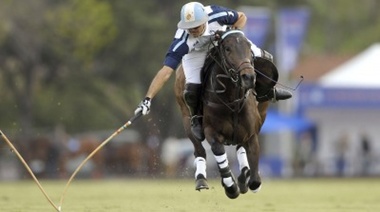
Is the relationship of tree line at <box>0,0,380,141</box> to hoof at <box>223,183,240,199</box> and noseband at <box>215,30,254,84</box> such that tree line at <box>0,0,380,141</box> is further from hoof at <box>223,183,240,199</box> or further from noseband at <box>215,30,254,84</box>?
noseband at <box>215,30,254,84</box>

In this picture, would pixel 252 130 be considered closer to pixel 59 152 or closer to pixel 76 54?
pixel 59 152

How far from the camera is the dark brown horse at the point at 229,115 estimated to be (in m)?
14.3

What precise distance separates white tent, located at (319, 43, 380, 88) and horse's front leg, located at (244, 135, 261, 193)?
2333 cm

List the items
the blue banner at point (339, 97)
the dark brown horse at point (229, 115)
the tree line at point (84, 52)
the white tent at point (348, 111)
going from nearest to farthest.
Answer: the dark brown horse at point (229, 115), the blue banner at point (339, 97), the white tent at point (348, 111), the tree line at point (84, 52)

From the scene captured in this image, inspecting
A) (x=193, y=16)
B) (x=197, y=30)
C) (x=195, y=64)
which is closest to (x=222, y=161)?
(x=195, y=64)

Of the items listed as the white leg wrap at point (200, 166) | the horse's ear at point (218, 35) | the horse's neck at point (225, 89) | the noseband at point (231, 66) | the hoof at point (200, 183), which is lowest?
the hoof at point (200, 183)

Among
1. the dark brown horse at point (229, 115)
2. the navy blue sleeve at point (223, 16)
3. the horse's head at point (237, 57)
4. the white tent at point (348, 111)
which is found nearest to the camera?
the horse's head at point (237, 57)

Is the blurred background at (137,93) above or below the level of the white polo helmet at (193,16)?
below

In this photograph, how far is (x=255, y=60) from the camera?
48.6ft

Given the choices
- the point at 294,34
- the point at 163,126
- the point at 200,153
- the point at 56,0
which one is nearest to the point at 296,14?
the point at 294,34

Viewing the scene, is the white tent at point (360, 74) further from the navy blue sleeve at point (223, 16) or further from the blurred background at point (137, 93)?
the navy blue sleeve at point (223, 16)

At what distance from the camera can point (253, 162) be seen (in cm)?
1482

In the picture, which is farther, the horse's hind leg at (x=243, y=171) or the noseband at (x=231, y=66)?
the horse's hind leg at (x=243, y=171)

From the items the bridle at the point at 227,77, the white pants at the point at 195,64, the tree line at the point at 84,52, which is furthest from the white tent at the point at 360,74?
the bridle at the point at 227,77
